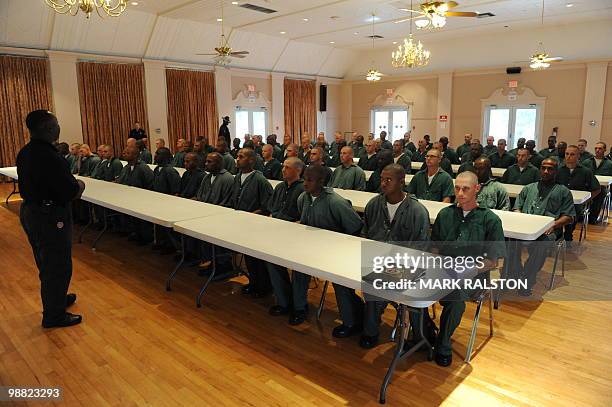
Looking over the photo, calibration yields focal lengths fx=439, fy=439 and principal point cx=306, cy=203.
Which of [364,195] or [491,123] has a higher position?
[491,123]

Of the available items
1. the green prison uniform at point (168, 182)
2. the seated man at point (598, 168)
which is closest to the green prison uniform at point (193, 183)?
the green prison uniform at point (168, 182)

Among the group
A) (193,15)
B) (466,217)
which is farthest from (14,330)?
(193,15)

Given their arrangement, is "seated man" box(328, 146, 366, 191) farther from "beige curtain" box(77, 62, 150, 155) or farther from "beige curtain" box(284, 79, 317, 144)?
"beige curtain" box(284, 79, 317, 144)

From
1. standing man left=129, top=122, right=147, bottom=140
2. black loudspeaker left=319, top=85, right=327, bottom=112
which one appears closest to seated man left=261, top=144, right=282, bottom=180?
standing man left=129, top=122, right=147, bottom=140

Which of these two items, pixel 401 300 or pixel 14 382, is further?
pixel 14 382

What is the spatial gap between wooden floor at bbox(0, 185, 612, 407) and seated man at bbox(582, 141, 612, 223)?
3152 mm

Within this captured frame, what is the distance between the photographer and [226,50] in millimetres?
8648

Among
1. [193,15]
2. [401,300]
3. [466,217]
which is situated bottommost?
[401,300]

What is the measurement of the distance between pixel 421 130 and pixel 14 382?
51.1ft

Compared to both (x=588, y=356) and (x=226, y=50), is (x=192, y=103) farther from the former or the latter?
(x=588, y=356)

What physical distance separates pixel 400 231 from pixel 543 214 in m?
2.13

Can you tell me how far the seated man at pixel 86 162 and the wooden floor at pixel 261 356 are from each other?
3.42 m

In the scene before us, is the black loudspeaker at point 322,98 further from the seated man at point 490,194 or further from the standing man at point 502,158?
the seated man at point 490,194

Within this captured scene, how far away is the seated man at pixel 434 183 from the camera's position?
5.20 m
